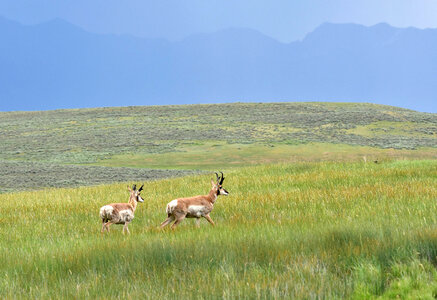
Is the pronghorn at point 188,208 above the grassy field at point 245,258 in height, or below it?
above

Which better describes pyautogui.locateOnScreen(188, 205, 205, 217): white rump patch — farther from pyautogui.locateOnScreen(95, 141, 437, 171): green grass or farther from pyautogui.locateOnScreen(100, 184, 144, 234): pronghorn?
pyautogui.locateOnScreen(95, 141, 437, 171): green grass

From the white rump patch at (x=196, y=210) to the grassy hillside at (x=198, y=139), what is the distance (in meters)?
24.5

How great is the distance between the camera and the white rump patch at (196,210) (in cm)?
858

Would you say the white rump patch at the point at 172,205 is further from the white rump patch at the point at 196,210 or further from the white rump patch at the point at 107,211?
the white rump patch at the point at 107,211

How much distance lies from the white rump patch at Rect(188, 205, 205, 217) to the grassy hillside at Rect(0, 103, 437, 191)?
2453cm

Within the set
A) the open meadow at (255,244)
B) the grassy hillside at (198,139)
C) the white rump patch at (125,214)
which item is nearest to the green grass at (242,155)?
the grassy hillside at (198,139)

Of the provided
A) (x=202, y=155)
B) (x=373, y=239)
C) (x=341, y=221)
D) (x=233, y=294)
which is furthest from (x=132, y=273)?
(x=202, y=155)

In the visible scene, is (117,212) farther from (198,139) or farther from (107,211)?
(198,139)

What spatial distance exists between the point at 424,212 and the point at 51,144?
6286cm

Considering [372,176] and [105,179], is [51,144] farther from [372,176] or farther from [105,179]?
[372,176]

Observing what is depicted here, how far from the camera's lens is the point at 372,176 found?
1712 centimetres

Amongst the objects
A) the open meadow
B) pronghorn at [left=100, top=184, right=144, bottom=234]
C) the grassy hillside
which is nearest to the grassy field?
the open meadow

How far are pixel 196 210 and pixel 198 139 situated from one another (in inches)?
2168

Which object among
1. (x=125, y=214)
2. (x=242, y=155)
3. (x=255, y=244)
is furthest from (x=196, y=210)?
(x=242, y=155)
